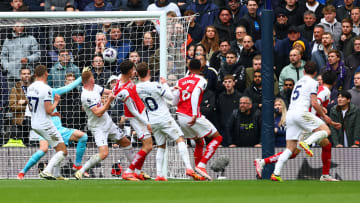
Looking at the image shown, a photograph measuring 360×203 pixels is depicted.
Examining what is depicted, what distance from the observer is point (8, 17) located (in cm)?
1543

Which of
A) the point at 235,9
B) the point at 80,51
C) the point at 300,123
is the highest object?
the point at 235,9

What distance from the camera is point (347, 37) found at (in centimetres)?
1616

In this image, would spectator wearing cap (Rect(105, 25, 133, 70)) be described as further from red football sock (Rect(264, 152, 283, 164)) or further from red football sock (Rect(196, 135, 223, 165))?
red football sock (Rect(264, 152, 283, 164))

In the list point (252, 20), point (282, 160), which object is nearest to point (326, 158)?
point (282, 160)

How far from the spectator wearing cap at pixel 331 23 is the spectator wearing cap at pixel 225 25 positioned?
2.13 metres

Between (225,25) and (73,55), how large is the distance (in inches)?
143

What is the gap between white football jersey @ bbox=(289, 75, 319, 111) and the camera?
43.1ft

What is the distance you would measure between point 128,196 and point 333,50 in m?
7.96

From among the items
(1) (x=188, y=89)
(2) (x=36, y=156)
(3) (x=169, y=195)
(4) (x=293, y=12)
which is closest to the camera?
(3) (x=169, y=195)

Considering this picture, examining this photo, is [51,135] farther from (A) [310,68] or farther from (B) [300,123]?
(A) [310,68]

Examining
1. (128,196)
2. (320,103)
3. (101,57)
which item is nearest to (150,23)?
(101,57)

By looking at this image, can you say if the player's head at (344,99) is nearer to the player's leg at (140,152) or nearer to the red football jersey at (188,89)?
the red football jersey at (188,89)

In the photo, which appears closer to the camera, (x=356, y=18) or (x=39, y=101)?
(x=39, y=101)

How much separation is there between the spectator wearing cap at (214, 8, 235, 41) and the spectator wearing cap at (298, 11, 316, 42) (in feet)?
5.15
